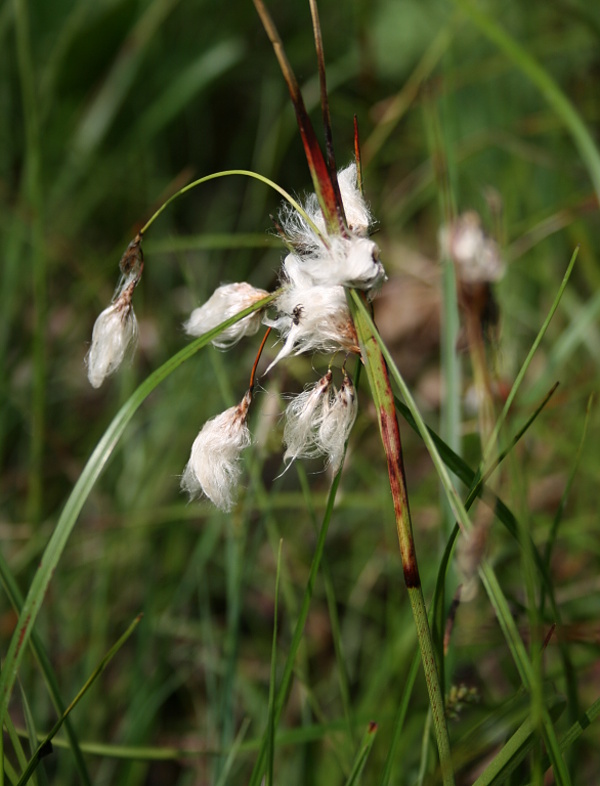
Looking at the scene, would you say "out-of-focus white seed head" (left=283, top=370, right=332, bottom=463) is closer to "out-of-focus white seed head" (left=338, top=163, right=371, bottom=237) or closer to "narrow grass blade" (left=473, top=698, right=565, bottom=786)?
"out-of-focus white seed head" (left=338, top=163, right=371, bottom=237)

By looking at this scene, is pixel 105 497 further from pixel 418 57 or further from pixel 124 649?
pixel 418 57

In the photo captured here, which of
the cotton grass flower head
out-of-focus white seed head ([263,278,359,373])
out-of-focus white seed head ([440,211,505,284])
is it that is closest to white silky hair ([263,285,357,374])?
out-of-focus white seed head ([263,278,359,373])

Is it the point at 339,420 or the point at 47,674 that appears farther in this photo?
the point at 47,674

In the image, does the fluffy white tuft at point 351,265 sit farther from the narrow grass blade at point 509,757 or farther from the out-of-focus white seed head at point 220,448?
the narrow grass blade at point 509,757

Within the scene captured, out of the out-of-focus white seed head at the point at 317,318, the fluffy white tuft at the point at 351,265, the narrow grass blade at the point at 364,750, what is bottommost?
the narrow grass blade at the point at 364,750

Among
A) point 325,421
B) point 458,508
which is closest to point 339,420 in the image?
point 325,421

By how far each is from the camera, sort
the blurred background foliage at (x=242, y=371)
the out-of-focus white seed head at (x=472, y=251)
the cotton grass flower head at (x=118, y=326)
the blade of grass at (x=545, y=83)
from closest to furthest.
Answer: the cotton grass flower head at (x=118, y=326), the out-of-focus white seed head at (x=472, y=251), the blade of grass at (x=545, y=83), the blurred background foliage at (x=242, y=371)

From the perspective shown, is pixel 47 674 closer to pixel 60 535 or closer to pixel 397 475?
pixel 60 535

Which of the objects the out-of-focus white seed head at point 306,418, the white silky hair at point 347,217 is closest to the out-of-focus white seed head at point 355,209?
the white silky hair at point 347,217
